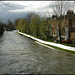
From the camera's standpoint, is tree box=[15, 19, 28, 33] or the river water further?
tree box=[15, 19, 28, 33]

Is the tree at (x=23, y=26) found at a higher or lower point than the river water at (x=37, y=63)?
higher

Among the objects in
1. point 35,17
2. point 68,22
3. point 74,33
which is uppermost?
point 35,17

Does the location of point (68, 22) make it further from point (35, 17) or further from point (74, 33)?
point (35, 17)

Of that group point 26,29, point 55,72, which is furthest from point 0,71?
point 26,29

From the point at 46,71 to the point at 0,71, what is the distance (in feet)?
11.1

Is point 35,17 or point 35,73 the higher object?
point 35,17

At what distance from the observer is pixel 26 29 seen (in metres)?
60.4

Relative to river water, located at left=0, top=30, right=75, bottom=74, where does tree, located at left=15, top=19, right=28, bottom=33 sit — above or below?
above

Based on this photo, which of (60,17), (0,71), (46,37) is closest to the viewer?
(0,71)

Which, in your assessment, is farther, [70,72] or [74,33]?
[74,33]

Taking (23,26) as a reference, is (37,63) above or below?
below

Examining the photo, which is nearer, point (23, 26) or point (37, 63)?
point (37, 63)

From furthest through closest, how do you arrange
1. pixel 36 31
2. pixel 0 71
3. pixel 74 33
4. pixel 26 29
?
pixel 26 29 → pixel 36 31 → pixel 74 33 → pixel 0 71

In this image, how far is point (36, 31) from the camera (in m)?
36.9
